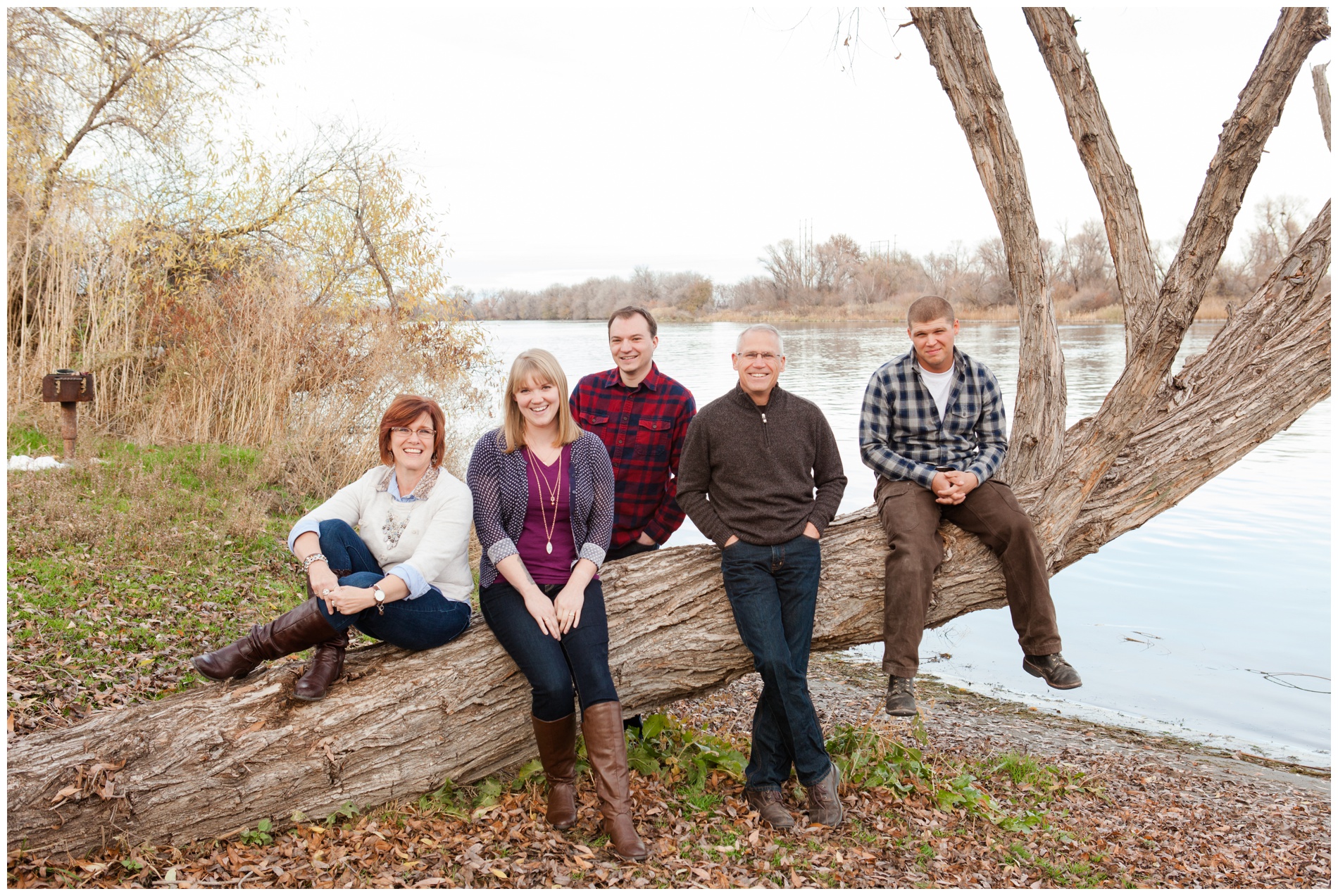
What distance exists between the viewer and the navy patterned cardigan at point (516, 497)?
329cm

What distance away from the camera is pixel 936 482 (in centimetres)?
363

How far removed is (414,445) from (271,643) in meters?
0.90

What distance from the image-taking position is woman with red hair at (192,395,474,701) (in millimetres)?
3219

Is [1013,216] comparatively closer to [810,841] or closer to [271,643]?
[810,841]

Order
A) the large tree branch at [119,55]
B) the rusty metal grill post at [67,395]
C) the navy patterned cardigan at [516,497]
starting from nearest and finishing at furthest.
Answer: the navy patterned cardigan at [516,497] → the rusty metal grill post at [67,395] → the large tree branch at [119,55]

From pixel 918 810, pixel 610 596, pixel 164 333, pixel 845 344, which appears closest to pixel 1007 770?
pixel 918 810

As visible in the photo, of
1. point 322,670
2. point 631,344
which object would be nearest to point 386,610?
point 322,670

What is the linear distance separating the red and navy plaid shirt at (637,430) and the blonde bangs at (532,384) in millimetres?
450

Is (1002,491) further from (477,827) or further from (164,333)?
(164,333)

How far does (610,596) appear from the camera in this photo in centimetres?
376

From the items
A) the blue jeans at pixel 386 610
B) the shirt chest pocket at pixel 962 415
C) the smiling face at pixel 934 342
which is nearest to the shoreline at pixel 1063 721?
the shirt chest pocket at pixel 962 415

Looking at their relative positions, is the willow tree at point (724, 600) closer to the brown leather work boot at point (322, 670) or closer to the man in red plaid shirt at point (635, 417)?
the brown leather work boot at point (322, 670)

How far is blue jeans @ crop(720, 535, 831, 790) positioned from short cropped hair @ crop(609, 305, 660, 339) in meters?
1.04

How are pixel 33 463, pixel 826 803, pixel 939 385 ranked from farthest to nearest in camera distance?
pixel 33 463 < pixel 939 385 < pixel 826 803
